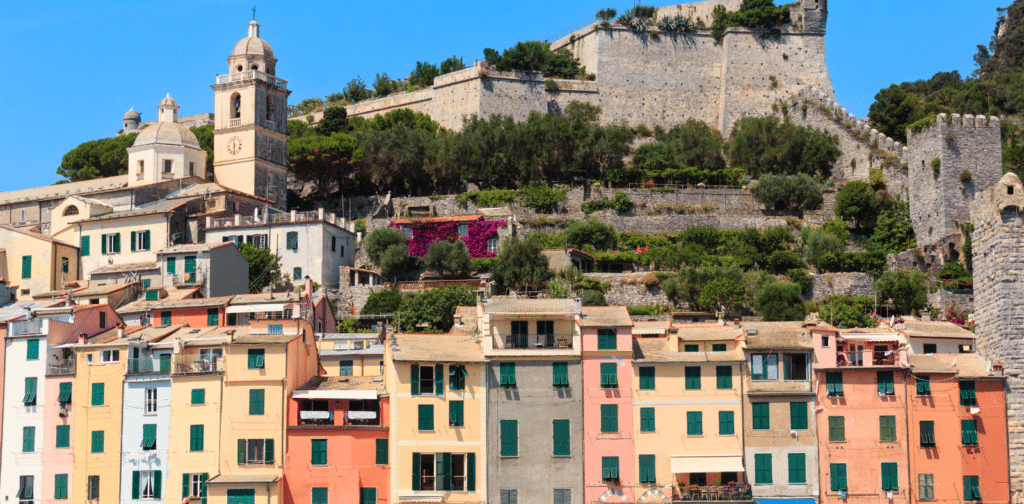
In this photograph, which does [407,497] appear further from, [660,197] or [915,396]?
[660,197]

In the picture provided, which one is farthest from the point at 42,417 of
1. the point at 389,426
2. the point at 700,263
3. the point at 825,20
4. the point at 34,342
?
the point at 825,20

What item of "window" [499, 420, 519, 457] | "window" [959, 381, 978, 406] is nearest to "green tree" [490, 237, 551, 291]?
"window" [499, 420, 519, 457]

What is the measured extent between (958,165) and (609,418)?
3869 centimetres

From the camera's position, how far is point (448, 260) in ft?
225

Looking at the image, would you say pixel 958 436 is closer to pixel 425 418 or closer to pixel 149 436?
pixel 425 418

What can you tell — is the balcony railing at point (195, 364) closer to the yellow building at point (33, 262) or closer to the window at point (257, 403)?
the window at point (257, 403)

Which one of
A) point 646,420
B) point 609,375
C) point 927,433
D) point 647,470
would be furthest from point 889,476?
point 609,375

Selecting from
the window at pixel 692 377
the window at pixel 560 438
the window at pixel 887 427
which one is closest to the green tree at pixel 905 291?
the window at pixel 887 427

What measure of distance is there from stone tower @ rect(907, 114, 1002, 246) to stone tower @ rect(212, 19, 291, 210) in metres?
38.6

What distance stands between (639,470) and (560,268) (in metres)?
27.6

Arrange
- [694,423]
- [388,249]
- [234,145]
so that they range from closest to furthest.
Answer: [694,423]
[388,249]
[234,145]

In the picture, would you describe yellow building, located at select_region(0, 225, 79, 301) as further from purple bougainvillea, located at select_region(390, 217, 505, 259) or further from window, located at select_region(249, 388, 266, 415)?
window, located at select_region(249, 388, 266, 415)

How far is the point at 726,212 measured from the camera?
79.8m

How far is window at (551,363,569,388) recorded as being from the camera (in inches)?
1665
